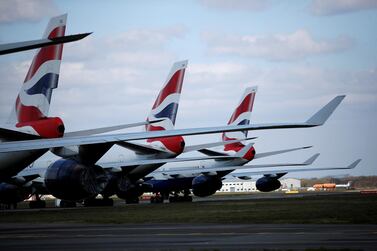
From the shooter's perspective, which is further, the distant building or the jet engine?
the distant building

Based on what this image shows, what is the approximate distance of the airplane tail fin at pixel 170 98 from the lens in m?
60.0

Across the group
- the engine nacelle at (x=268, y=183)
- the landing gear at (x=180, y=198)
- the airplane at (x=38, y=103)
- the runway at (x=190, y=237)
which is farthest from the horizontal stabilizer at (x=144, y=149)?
the engine nacelle at (x=268, y=183)

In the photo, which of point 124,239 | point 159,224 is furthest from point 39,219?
point 124,239

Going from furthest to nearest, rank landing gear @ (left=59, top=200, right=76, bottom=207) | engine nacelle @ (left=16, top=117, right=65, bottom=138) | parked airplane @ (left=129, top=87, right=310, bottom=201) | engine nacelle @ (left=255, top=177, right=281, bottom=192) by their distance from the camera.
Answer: engine nacelle @ (left=255, top=177, right=281, bottom=192) < parked airplane @ (left=129, top=87, right=310, bottom=201) < landing gear @ (left=59, top=200, right=76, bottom=207) < engine nacelle @ (left=16, top=117, right=65, bottom=138)

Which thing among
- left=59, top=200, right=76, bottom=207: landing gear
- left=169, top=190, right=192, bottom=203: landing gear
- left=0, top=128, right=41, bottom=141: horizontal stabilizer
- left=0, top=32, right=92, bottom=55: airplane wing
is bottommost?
left=0, top=32, right=92, bottom=55: airplane wing

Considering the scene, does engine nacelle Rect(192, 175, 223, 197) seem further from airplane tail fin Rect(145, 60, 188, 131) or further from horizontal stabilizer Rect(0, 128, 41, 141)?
horizontal stabilizer Rect(0, 128, 41, 141)

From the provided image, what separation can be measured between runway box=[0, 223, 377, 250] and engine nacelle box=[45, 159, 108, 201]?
1474 millimetres

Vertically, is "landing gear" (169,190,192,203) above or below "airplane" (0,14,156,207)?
above

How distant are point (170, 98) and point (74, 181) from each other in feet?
93.7

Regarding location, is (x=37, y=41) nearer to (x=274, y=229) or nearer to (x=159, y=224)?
(x=274, y=229)

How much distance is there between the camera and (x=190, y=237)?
26.1 m

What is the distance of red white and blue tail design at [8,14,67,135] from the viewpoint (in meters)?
34.2

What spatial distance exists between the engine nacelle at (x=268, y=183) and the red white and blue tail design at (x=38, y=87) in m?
54.8

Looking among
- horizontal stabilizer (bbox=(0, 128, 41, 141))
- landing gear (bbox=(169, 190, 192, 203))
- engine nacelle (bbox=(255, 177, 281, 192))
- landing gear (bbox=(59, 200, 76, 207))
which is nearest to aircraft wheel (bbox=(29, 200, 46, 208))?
landing gear (bbox=(59, 200, 76, 207))
